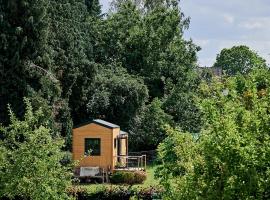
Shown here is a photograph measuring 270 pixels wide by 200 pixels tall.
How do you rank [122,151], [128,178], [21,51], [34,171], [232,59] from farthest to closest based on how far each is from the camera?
1. [232,59]
2. [122,151]
3. [21,51]
4. [128,178]
5. [34,171]

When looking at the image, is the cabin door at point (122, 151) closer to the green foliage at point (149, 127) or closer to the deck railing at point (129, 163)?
the deck railing at point (129, 163)

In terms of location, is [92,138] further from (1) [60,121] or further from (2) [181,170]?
(2) [181,170]

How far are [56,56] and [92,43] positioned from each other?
846 cm

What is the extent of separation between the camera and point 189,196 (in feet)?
30.7

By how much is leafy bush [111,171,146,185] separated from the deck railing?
4.32 feet

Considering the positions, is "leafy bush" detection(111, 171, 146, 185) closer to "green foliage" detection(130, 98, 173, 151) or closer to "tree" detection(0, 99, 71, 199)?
"green foliage" detection(130, 98, 173, 151)

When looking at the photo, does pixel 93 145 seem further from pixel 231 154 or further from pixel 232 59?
pixel 232 59

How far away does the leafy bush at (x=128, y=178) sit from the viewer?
3328 centimetres

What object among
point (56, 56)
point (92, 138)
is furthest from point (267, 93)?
point (56, 56)

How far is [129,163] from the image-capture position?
3859 centimetres

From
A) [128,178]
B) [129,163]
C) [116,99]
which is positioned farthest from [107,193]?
[116,99]

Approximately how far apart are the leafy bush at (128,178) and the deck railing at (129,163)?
1315 mm

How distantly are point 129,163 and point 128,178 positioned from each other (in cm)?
523

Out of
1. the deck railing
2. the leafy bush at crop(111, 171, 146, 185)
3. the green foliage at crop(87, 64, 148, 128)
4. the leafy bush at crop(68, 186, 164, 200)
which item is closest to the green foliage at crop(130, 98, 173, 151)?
the green foliage at crop(87, 64, 148, 128)
